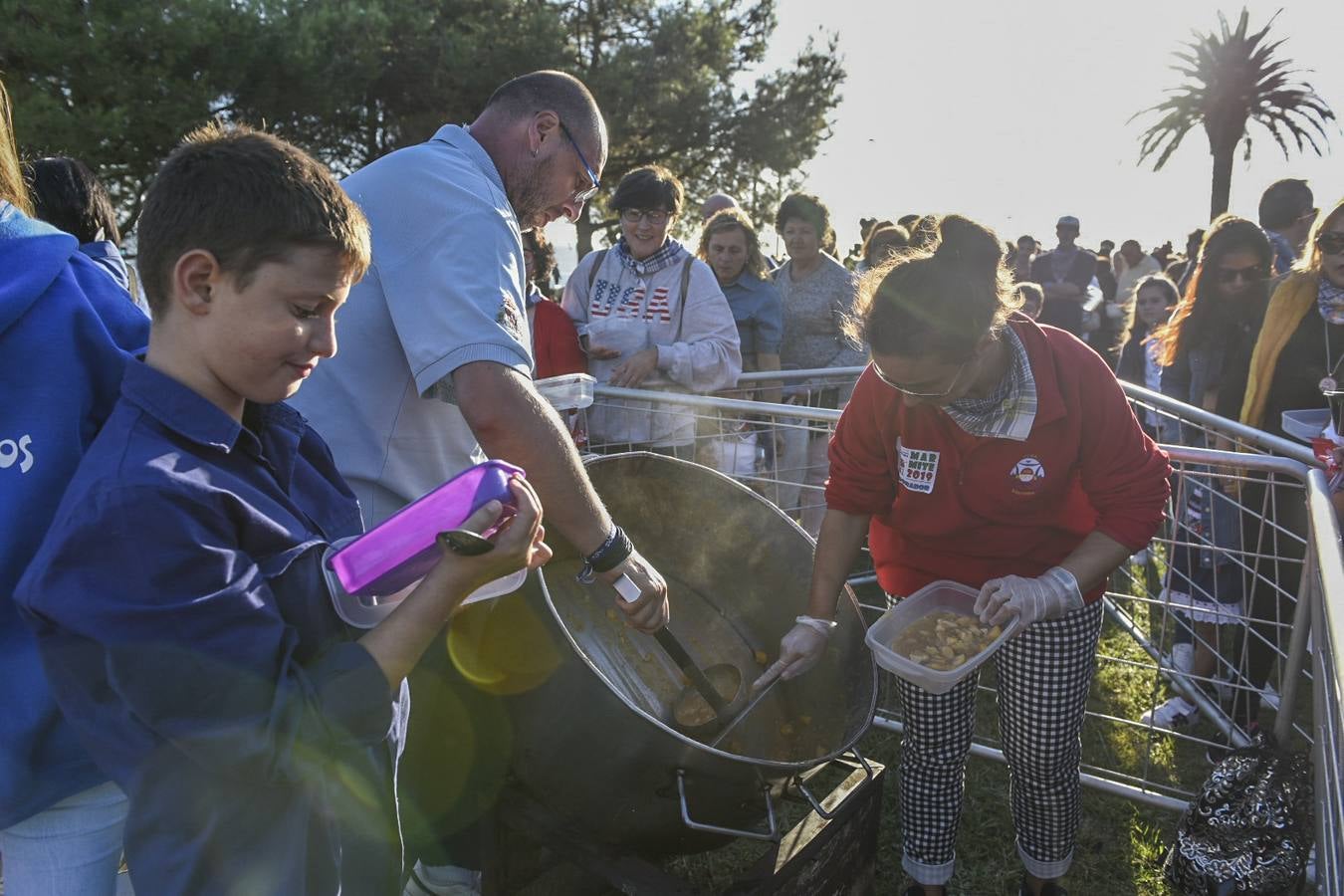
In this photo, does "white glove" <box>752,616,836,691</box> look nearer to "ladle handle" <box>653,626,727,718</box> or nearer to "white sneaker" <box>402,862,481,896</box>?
"ladle handle" <box>653,626,727,718</box>

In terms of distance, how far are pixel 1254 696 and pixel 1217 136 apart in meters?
27.3

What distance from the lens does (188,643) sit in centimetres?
107

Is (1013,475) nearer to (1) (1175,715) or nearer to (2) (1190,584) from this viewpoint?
(2) (1190,584)

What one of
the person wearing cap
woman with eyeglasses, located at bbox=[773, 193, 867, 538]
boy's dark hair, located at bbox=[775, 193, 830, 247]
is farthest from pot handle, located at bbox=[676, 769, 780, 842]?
the person wearing cap

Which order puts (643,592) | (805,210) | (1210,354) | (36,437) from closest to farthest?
(36,437) → (643,592) → (1210,354) → (805,210)

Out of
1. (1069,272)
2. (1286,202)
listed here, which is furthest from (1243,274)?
(1069,272)

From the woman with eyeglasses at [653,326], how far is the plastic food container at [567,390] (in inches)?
29.8

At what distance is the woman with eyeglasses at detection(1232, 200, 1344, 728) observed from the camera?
3.26 metres

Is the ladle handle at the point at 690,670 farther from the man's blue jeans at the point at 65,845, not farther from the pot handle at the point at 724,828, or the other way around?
the man's blue jeans at the point at 65,845

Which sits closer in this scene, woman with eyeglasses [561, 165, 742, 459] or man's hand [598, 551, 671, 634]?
man's hand [598, 551, 671, 634]

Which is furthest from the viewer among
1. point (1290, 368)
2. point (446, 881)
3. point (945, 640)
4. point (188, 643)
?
point (1290, 368)

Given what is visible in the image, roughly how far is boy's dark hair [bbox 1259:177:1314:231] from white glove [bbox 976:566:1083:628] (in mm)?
4612

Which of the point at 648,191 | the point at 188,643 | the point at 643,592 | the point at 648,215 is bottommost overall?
the point at 643,592

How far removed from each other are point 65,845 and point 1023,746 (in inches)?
83.5
